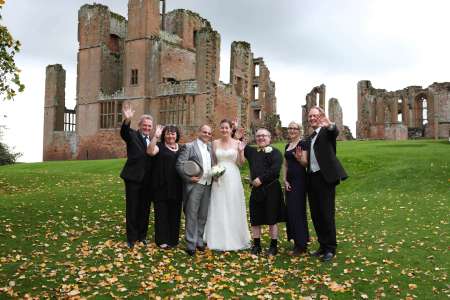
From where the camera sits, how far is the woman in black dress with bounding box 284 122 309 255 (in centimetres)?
973

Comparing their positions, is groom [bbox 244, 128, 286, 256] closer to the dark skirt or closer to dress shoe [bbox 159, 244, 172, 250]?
the dark skirt

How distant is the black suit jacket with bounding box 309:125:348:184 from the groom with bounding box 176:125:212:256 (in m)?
2.16

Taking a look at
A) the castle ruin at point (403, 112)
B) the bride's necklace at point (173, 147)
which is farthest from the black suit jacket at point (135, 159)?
the castle ruin at point (403, 112)

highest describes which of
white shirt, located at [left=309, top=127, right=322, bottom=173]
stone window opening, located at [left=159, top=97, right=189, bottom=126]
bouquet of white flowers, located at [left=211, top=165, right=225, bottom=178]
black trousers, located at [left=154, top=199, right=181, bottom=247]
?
stone window opening, located at [left=159, top=97, right=189, bottom=126]

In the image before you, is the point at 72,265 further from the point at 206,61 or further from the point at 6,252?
the point at 206,61

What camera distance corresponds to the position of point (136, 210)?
10.2 m

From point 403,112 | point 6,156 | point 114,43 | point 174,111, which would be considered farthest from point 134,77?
point 403,112

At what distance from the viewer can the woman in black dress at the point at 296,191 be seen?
383 inches

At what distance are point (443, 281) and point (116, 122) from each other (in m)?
39.7

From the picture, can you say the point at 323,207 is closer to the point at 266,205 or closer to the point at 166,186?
the point at 266,205

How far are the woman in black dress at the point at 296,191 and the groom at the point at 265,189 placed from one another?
0.61 ft

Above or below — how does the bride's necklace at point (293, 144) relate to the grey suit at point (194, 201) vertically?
above

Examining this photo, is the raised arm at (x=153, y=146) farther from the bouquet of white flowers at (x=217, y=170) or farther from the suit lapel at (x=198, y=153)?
the bouquet of white flowers at (x=217, y=170)

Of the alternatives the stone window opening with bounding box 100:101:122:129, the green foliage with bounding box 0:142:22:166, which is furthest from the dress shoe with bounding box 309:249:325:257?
the green foliage with bounding box 0:142:22:166
